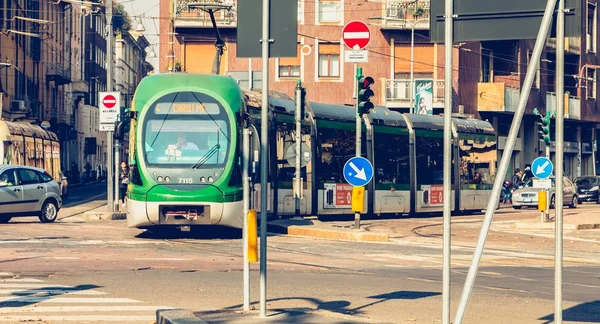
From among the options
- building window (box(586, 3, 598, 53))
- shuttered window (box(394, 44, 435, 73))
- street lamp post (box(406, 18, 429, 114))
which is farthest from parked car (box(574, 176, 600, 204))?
building window (box(586, 3, 598, 53))

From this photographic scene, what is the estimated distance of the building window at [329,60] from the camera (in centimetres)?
6038

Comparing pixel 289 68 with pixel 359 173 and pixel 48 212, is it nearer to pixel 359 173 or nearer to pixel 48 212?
pixel 48 212

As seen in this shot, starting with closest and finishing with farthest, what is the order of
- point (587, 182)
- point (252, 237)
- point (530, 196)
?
point (252, 237), point (530, 196), point (587, 182)

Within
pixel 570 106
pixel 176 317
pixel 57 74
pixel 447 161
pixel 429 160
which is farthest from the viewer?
pixel 57 74

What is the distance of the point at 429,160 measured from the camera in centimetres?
3747

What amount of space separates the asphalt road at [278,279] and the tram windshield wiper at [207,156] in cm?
160

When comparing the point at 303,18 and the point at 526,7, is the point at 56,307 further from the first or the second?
the point at 303,18

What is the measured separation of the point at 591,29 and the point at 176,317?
68.0m

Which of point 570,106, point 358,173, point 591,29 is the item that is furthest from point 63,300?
point 591,29

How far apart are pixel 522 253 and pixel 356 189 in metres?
4.04

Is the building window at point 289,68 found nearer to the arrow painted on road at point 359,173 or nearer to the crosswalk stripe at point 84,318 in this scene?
the arrow painted on road at point 359,173

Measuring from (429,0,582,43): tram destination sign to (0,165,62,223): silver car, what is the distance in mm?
22070

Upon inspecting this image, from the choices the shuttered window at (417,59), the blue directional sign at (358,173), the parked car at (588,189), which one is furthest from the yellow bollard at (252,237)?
the parked car at (588,189)

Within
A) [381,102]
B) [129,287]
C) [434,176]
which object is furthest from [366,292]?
[381,102]
